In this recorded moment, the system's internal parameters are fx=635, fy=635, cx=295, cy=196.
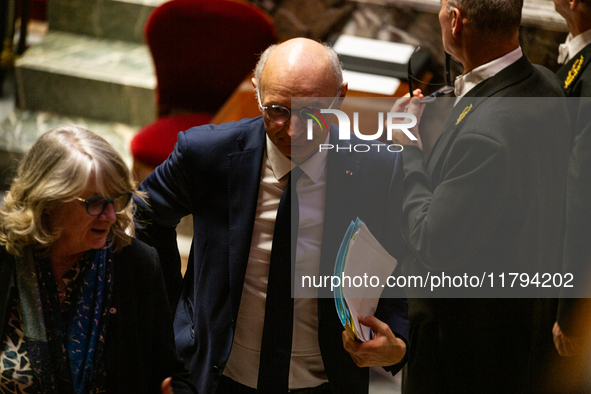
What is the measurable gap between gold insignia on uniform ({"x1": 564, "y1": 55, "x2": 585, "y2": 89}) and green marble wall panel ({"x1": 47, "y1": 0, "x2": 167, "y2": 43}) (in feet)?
10.2

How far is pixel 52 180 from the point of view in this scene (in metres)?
1.33

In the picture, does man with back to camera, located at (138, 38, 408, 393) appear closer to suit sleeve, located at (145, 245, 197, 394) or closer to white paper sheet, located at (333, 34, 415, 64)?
suit sleeve, located at (145, 245, 197, 394)

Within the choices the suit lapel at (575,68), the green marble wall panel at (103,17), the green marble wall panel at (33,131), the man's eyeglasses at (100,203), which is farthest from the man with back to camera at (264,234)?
the green marble wall panel at (103,17)

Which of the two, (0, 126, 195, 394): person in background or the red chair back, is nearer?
(0, 126, 195, 394): person in background

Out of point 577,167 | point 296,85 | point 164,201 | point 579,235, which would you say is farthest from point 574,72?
point 164,201

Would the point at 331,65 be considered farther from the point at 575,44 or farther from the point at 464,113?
the point at 575,44

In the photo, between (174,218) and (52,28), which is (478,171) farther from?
(52,28)

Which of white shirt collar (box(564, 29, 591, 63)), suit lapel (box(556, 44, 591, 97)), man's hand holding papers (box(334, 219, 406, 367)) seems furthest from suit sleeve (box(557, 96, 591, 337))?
man's hand holding papers (box(334, 219, 406, 367))

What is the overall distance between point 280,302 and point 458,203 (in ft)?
1.75

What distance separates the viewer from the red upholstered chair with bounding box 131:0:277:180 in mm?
3664

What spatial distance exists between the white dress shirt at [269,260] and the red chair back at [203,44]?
2.25 m

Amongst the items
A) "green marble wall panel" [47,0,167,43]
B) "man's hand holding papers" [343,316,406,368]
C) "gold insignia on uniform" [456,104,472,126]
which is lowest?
"green marble wall panel" [47,0,167,43]

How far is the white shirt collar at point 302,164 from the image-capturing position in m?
1.53

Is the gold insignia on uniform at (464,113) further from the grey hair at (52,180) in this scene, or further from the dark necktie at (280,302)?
the grey hair at (52,180)
